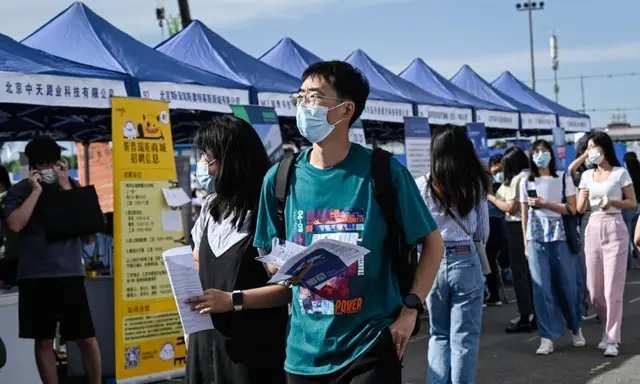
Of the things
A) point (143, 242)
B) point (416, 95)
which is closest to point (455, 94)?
point (416, 95)

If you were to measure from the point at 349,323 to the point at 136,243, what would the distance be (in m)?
5.25

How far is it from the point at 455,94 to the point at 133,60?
1128cm

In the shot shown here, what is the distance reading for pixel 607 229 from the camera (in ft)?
28.9

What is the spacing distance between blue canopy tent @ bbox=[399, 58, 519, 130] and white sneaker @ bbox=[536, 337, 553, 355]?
10693 millimetres

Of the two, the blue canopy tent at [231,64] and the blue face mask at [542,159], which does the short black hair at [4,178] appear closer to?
the blue canopy tent at [231,64]

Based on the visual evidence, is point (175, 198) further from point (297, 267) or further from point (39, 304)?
point (297, 267)

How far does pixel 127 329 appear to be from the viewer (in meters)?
8.27

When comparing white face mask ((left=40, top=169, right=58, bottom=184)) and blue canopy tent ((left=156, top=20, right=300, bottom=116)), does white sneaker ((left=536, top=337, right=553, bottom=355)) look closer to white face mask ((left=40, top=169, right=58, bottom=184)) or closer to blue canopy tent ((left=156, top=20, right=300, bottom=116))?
blue canopy tent ((left=156, top=20, right=300, bottom=116))

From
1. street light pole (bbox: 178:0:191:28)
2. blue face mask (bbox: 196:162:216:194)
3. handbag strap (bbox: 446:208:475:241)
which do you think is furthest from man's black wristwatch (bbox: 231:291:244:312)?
street light pole (bbox: 178:0:191:28)

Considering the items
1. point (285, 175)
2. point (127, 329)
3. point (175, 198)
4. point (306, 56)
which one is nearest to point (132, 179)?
point (175, 198)

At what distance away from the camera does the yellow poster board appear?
8.25m

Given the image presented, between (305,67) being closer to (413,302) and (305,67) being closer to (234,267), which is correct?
(234,267)

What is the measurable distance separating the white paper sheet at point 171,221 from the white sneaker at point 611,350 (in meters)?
3.86

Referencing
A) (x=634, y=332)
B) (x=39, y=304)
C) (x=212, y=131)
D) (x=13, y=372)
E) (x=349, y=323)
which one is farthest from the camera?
(x=634, y=332)
